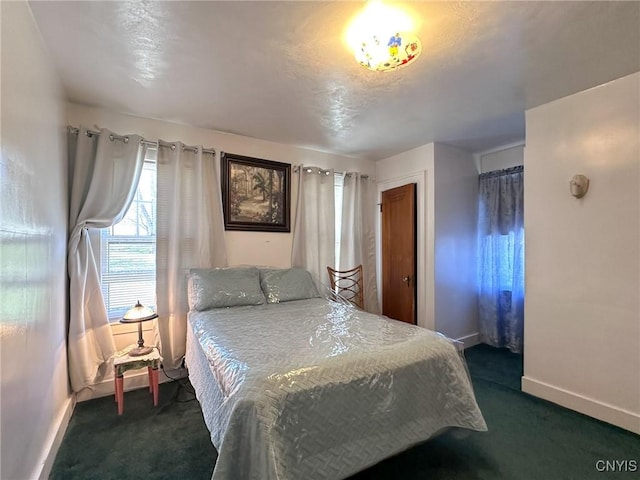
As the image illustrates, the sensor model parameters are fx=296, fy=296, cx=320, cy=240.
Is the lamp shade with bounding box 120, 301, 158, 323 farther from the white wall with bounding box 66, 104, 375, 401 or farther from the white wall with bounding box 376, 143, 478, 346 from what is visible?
the white wall with bounding box 376, 143, 478, 346

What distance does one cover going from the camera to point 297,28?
165cm

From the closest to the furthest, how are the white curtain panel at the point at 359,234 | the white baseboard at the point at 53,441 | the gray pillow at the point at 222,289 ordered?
the white baseboard at the point at 53,441
the gray pillow at the point at 222,289
the white curtain panel at the point at 359,234

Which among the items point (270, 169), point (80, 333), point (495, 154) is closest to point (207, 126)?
point (270, 169)

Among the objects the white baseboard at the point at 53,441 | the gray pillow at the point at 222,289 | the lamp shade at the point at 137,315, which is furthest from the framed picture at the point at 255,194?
the white baseboard at the point at 53,441

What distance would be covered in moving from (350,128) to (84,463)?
3316 millimetres

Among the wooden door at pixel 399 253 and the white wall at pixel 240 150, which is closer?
the white wall at pixel 240 150

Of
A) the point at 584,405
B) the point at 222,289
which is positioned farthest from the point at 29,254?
the point at 584,405

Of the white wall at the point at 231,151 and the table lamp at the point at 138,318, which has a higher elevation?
the white wall at the point at 231,151

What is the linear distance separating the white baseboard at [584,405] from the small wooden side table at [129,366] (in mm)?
3177

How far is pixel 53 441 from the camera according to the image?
181 centimetres

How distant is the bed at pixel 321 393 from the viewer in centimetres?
122

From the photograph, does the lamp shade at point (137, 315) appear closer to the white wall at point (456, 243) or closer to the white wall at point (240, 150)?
the white wall at point (240, 150)

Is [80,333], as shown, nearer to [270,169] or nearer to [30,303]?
[30,303]

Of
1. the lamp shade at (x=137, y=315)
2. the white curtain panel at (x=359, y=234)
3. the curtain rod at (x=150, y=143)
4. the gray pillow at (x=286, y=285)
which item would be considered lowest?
the lamp shade at (x=137, y=315)
